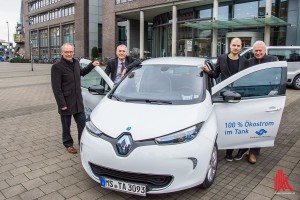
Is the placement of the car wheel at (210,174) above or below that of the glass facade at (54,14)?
below

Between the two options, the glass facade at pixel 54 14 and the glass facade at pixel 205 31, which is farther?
the glass facade at pixel 54 14

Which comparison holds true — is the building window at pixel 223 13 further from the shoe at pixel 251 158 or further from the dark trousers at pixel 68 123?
the dark trousers at pixel 68 123

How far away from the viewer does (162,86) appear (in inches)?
158

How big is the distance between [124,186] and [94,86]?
202cm

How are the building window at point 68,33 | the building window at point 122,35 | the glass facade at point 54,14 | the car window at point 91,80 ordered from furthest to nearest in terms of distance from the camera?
1. the building window at point 68,33
2. the glass facade at point 54,14
3. the building window at point 122,35
4. the car window at point 91,80

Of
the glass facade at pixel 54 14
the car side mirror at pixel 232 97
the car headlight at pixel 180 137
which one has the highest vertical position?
the glass facade at pixel 54 14

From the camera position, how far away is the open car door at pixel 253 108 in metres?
3.99

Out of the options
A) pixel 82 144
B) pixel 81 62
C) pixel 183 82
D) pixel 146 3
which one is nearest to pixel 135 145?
pixel 82 144

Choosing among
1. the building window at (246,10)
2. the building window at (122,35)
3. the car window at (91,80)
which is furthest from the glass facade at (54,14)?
the car window at (91,80)

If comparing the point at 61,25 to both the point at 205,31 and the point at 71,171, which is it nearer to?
the point at 205,31

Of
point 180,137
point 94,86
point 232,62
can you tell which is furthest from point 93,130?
point 232,62

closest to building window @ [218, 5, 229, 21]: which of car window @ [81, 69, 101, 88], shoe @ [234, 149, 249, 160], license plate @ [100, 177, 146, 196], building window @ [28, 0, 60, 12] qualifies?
car window @ [81, 69, 101, 88]

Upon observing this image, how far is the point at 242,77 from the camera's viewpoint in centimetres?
420

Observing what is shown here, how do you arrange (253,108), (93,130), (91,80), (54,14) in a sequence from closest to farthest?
(93,130)
(253,108)
(91,80)
(54,14)
